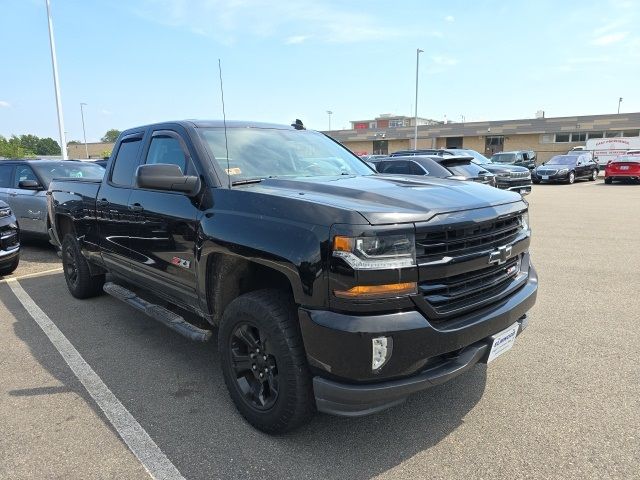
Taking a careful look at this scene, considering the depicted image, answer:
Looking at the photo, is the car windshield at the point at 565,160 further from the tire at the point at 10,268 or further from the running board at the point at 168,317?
the running board at the point at 168,317

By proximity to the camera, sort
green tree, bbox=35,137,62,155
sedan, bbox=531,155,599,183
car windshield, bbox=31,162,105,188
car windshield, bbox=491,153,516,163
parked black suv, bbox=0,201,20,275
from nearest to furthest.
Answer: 1. parked black suv, bbox=0,201,20,275
2. car windshield, bbox=31,162,105,188
3. sedan, bbox=531,155,599,183
4. car windshield, bbox=491,153,516,163
5. green tree, bbox=35,137,62,155

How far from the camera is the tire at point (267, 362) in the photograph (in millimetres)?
2514

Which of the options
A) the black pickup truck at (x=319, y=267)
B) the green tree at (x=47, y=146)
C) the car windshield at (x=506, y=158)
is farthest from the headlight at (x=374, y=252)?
the green tree at (x=47, y=146)

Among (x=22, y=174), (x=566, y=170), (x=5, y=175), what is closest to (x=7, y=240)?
(x=22, y=174)

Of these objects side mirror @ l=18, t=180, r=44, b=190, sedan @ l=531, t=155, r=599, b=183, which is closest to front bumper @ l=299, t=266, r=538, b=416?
side mirror @ l=18, t=180, r=44, b=190

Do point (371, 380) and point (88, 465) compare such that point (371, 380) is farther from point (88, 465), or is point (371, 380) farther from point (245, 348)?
point (88, 465)

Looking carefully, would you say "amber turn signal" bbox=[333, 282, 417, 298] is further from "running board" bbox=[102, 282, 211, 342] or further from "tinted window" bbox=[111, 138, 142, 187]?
"tinted window" bbox=[111, 138, 142, 187]

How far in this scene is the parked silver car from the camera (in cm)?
818

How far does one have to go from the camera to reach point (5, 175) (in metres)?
9.02

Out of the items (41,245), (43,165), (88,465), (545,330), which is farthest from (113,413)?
(41,245)

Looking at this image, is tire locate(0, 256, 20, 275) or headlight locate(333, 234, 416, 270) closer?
headlight locate(333, 234, 416, 270)

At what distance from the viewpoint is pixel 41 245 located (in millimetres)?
9531

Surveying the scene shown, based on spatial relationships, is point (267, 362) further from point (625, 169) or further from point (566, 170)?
point (625, 169)

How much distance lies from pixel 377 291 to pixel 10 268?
6724mm
